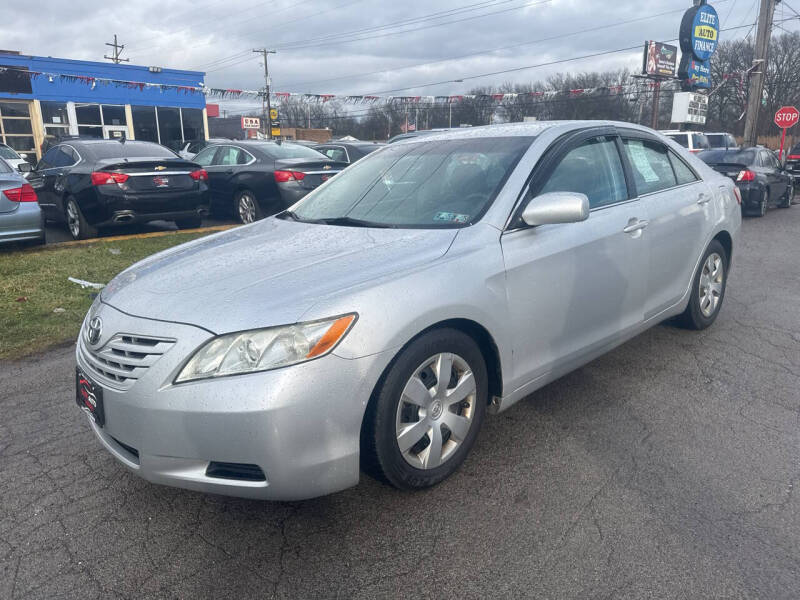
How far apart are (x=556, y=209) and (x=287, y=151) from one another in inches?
339

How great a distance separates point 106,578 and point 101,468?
897 millimetres

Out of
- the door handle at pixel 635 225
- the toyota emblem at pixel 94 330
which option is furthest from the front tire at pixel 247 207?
the toyota emblem at pixel 94 330

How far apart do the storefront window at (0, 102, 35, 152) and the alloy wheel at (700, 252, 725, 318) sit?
108 ft

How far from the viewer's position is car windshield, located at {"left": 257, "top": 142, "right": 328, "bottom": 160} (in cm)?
A: 1067

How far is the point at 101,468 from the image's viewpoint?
10.3 feet

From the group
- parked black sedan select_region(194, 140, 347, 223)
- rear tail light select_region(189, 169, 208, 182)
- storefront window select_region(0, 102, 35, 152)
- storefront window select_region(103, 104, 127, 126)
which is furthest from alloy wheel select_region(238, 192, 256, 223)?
storefront window select_region(103, 104, 127, 126)

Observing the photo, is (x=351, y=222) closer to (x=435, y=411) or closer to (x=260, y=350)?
(x=435, y=411)

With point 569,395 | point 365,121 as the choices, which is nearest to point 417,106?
point 365,121

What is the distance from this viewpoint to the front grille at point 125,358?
2410 mm

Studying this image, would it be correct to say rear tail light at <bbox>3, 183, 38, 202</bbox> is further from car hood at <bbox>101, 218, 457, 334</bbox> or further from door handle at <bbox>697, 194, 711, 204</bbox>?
door handle at <bbox>697, 194, 711, 204</bbox>

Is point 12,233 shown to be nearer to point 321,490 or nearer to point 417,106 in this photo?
point 321,490

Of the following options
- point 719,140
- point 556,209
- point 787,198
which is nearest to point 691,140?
point 719,140

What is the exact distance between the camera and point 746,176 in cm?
1295

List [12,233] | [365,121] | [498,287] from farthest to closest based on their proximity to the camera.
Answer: [365,121] → [12,233] → [498,287]
